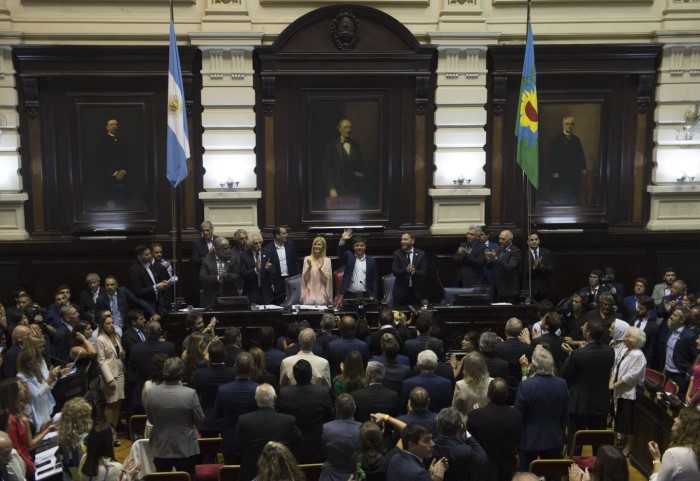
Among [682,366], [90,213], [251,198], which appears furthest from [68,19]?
[682,366]

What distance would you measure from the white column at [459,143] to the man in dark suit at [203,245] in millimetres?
3796

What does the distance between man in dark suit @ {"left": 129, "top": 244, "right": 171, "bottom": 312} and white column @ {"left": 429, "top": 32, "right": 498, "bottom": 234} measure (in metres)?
4.68

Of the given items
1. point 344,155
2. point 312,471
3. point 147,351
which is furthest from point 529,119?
point 312,471

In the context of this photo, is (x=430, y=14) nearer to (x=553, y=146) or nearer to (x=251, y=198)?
(x=553, y=146)

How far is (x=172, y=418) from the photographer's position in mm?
7543

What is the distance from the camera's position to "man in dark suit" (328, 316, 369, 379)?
8.95m

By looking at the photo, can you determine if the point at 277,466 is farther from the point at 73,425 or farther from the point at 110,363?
the point at 110,363

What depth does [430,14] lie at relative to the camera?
14.6 meters

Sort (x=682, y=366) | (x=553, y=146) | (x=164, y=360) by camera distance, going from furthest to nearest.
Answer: (x=553, y=146)
(x=682, y=366)
(x=164, y=360)

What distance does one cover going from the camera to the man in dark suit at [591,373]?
877 centimetres

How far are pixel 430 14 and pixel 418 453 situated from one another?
1019 cm

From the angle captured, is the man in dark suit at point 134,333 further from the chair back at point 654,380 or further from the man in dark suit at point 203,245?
the chair back at point 654,380

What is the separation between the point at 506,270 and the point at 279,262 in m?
3.40

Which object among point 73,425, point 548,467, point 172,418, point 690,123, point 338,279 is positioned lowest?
point 548,467
